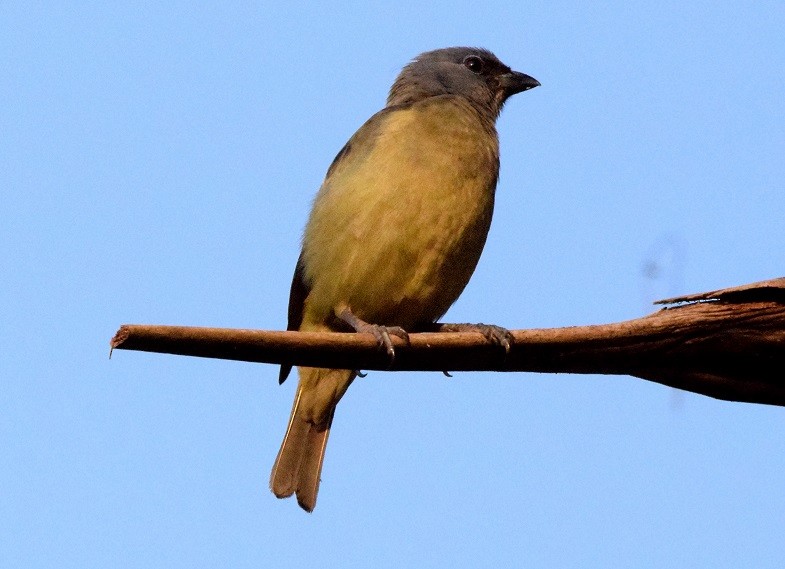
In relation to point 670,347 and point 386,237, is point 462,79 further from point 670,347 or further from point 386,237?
point 670,347

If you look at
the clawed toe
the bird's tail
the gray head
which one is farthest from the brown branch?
the gray head

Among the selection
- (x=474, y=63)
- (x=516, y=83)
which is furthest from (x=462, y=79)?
(x=516, y=83)

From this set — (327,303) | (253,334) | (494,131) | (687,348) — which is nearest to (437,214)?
(327,303)

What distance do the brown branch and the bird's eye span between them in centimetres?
397

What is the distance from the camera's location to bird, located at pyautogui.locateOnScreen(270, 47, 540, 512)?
532cm

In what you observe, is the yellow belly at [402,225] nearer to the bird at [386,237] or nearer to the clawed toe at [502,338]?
the bird at [386,237]

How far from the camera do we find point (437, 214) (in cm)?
533

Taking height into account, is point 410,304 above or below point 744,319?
above

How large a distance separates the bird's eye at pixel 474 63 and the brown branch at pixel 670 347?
13.0ft

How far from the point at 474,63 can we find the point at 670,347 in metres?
4.17

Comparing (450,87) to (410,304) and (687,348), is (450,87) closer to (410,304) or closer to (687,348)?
(410,304)

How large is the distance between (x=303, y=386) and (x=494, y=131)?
1839 millimetres

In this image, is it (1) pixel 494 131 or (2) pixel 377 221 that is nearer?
(2) pixel 377 221

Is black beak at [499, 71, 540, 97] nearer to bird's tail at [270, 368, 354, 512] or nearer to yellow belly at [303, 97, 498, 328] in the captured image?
yellow belly at [303, 97, 498, 328]
